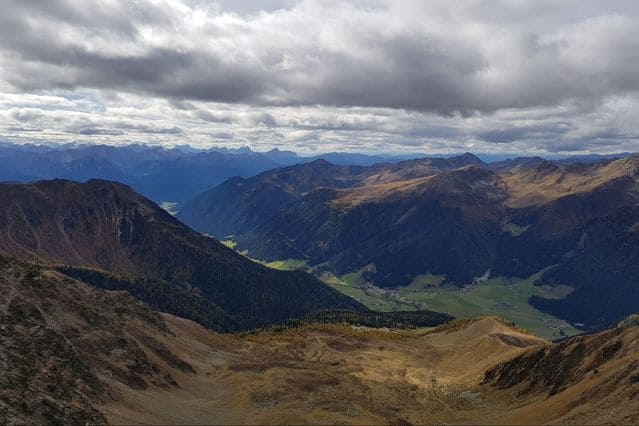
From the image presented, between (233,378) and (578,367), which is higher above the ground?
(578,367)

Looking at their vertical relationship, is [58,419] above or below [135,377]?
above

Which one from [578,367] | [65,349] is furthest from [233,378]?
[578,367]

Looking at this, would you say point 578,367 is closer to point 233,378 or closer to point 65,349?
point 233,378

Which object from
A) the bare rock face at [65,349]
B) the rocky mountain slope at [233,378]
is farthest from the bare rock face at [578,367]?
the bare rock face at [65,349]

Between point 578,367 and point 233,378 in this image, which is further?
point 233,378

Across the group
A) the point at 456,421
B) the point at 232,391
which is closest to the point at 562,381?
the point at 456,421

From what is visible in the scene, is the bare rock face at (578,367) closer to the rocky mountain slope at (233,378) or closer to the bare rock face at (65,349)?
the rocky mountain slope at (233,378)

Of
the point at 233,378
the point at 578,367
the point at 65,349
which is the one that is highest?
the point at 65,349

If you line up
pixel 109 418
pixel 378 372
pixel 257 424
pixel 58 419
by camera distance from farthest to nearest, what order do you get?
pixel 378 372
pixel 257 424
pixel 109 418
pixel 58 419

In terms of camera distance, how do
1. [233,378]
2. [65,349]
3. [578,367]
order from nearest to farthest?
[65,349]
[578,367]
[233,378]

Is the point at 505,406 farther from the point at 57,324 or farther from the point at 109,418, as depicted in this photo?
the point at 57,324

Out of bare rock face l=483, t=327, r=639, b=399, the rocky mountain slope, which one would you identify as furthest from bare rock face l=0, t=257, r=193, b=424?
bare rock face l=483, t=327, r=639, b=399
